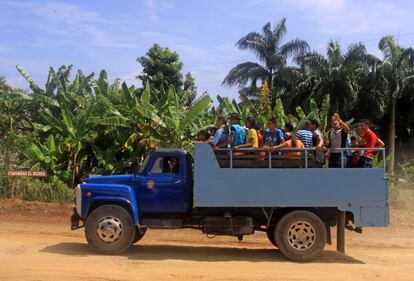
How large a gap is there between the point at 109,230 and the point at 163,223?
38.4 inches

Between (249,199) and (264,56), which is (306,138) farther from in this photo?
(264,56)

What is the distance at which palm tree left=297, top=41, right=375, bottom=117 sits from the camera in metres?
31.0

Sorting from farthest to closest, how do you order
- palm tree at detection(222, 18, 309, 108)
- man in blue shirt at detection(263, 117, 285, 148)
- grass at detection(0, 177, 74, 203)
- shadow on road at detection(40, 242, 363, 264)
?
palm tree at detection(222, 18, 309, 108) < grass at detection(0, 177, 74, 203) < man in blue shirt at detection(263, 117, 285, 148) < shadow on road at detection(40, 242, 363, 264)

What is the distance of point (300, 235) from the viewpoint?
9.61 m

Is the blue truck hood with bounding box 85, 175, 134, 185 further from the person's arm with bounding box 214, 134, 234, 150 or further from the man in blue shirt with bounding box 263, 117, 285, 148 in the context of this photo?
the man in blue shirt with bounding box 263, 117, 285, 148

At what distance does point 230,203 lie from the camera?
9.52m

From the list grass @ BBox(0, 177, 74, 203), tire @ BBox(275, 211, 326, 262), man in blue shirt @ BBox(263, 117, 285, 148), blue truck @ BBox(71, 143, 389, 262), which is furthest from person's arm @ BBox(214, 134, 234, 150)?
grass @ BBox(0, 177, 74, 203)

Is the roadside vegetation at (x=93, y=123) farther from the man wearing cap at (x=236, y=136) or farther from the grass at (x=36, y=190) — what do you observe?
the man wearing cap at (x=236, y=136)

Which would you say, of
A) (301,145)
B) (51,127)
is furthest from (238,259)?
(51,127)

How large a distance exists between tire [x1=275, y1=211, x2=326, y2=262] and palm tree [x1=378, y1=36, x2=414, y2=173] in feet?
72.0

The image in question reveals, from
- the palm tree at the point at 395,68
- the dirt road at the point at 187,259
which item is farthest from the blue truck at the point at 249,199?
the palm tree at the point at 395,68

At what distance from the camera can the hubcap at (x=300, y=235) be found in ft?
31.4

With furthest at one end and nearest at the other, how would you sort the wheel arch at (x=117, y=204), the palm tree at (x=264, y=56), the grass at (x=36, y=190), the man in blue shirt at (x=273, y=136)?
the palm tree at (x=264, y=56), the grass at (x=36, y=190), the man in blue shirt at (x=273, y=136), the wheel arch at (x=117, y=204)

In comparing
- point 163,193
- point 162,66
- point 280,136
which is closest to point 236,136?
point 280,136
